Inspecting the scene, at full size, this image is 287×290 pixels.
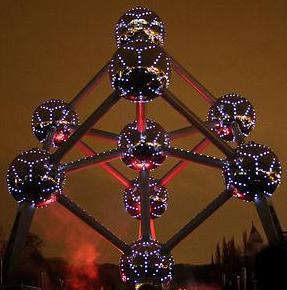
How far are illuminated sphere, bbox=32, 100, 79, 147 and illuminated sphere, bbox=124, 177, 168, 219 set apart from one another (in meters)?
1.65

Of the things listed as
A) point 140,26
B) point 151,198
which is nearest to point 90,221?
point 151,198

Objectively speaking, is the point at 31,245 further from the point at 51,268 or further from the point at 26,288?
the point at 26,288

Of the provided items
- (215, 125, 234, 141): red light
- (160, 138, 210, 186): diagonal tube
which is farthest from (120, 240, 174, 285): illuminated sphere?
(215, 125, 234, 141): red light

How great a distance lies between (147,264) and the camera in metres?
10.0

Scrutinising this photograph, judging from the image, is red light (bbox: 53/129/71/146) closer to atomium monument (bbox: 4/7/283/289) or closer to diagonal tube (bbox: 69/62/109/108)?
atomium monument (bbox: 4/7/283/289)

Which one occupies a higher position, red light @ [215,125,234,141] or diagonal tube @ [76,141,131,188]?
red light @ [215,125,234,141]

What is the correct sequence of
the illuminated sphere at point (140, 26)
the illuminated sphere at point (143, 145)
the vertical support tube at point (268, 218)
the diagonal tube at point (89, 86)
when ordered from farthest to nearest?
the diagonal tube at point (89, 86), the illuminated sphere at point (140, 26), the illuminated sphere at point (143, 145), the vertical support tube at point (268, 218)

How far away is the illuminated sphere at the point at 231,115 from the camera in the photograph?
1164cm

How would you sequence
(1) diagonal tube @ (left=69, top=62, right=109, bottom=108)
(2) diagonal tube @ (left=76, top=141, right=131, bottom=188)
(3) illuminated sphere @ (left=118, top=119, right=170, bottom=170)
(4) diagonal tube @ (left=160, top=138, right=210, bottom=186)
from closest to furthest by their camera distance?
1. (3) illuminated sphere @ (left=118, top=119, right=170, bottom=170)
2. (1) diagonal tube @ (left=69, top=62, right=109, bottom=108)
3. (2) diagonal tube @ (left=76, top=141, right=131, bottom=188)
4. (4) diagonal tube @ (left=160, top=138, right=210, bottom=186)

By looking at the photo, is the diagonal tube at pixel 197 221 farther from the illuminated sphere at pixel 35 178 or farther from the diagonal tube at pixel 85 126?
the diagonal tube at pixel 85 126

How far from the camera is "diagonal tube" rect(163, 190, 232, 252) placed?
10.5 m

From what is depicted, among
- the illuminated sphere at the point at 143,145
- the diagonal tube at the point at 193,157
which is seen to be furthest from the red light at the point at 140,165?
the diagonal tube at the point at 193,157

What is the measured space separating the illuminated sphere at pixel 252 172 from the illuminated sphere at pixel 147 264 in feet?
5.29

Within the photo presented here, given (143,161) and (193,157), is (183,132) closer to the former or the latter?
(193,157)
